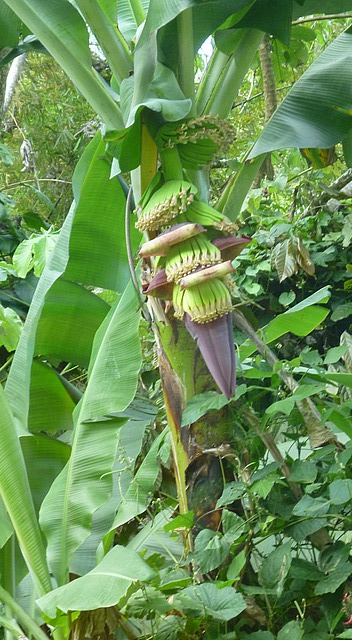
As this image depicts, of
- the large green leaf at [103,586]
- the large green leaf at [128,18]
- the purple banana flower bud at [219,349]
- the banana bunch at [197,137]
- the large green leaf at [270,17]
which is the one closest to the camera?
the large green leaf at [103,586]

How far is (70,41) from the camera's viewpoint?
1581 mm

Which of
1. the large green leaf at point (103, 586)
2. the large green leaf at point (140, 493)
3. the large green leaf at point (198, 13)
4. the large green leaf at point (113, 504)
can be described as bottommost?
the large green leaf at point (113, 504)

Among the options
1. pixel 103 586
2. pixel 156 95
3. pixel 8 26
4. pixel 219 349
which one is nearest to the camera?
pixel 103 586

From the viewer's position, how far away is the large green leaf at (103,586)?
112 centimetres

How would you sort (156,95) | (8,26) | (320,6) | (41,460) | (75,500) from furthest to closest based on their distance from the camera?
1. (8,26)
2. (41,460)
3. (320,6)
4. (75,500)
5. (156,95)

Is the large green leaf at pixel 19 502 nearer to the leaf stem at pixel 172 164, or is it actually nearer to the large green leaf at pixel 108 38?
the leaf stem at pixel 172 164

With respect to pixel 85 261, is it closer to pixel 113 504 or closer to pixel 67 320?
pixel 67 320

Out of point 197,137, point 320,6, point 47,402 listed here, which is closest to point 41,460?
point 47,402

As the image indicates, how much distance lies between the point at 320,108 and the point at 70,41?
58 cm

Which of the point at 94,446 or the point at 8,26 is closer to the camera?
the point at 94,446

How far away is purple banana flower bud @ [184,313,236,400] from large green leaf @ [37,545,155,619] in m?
0.34

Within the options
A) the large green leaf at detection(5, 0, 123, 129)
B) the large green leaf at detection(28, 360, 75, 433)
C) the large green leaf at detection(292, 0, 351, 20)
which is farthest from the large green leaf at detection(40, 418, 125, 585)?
the large green leaf at detection(292, 0, 351, 20)

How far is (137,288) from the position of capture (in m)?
1.62

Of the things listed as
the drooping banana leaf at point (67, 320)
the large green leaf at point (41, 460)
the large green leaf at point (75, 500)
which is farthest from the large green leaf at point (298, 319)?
the large green leaf at point (41, 460)
